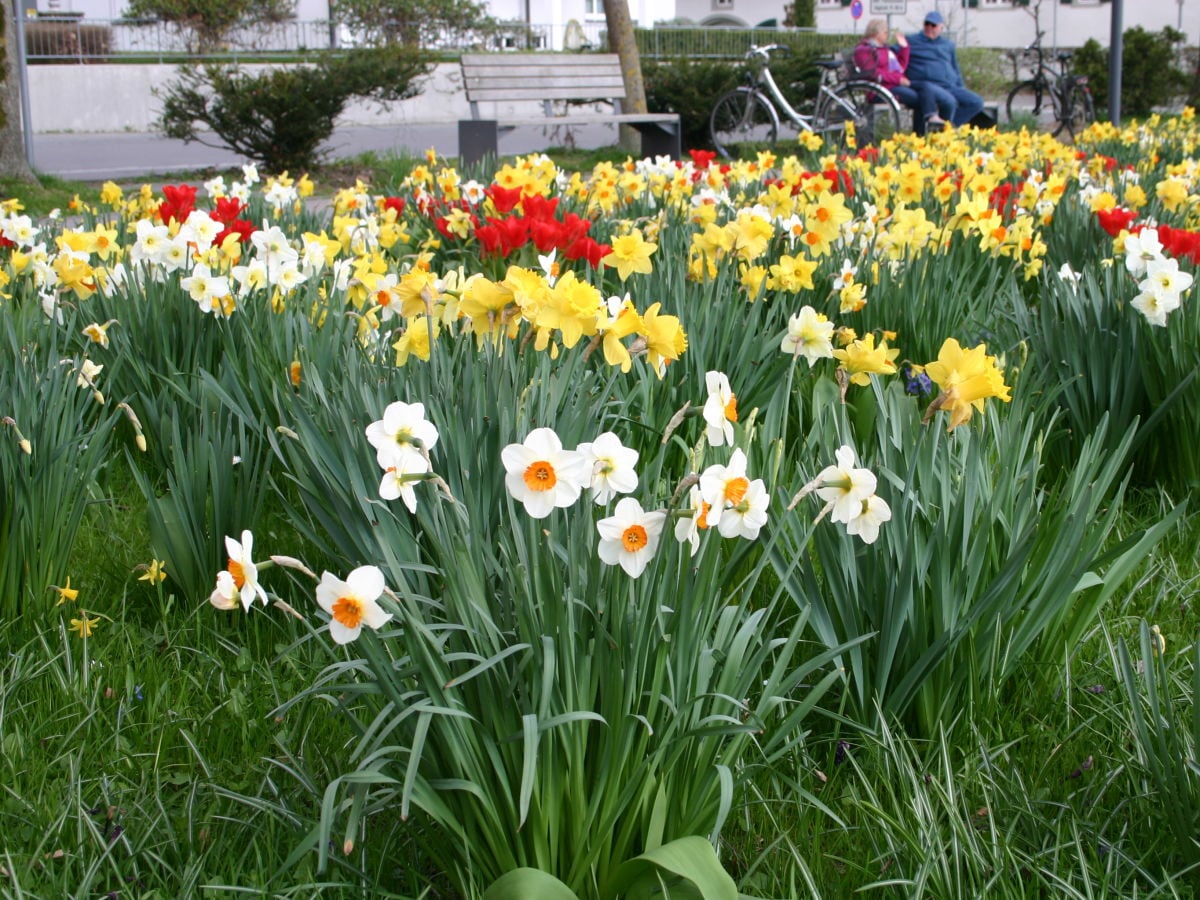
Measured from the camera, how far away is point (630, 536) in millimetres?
1275

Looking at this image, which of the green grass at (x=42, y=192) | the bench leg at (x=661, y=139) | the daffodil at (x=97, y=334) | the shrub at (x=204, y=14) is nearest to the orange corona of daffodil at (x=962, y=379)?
the daffodil at (x=97, y=334)

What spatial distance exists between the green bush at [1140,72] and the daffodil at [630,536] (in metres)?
20.4

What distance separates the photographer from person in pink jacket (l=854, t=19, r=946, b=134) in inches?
446

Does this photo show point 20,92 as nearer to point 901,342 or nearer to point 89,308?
point 89,308

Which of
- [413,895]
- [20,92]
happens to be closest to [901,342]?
[413,895]

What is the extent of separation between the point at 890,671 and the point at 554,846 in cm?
61

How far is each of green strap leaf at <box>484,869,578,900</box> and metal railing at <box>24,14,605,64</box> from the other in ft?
68.3

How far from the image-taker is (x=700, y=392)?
2670 mm

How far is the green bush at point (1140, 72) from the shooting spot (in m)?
19.8

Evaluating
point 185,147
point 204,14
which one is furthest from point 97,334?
point 204,14

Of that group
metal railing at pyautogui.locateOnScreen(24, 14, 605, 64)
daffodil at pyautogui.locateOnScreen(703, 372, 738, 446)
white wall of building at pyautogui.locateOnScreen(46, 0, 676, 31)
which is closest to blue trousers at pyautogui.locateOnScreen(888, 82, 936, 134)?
daffodil at pyautogui.locateOnScreen(703, 372, 738, 446)

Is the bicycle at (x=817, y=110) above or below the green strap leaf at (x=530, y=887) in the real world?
above

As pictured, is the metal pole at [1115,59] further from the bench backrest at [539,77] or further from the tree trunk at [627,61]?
the tree trunk at [627,61]

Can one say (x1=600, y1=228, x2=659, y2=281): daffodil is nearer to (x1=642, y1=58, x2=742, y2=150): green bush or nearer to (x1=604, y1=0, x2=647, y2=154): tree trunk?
(x1=604, y1=0, x2=647, y2=154): tree trunk
